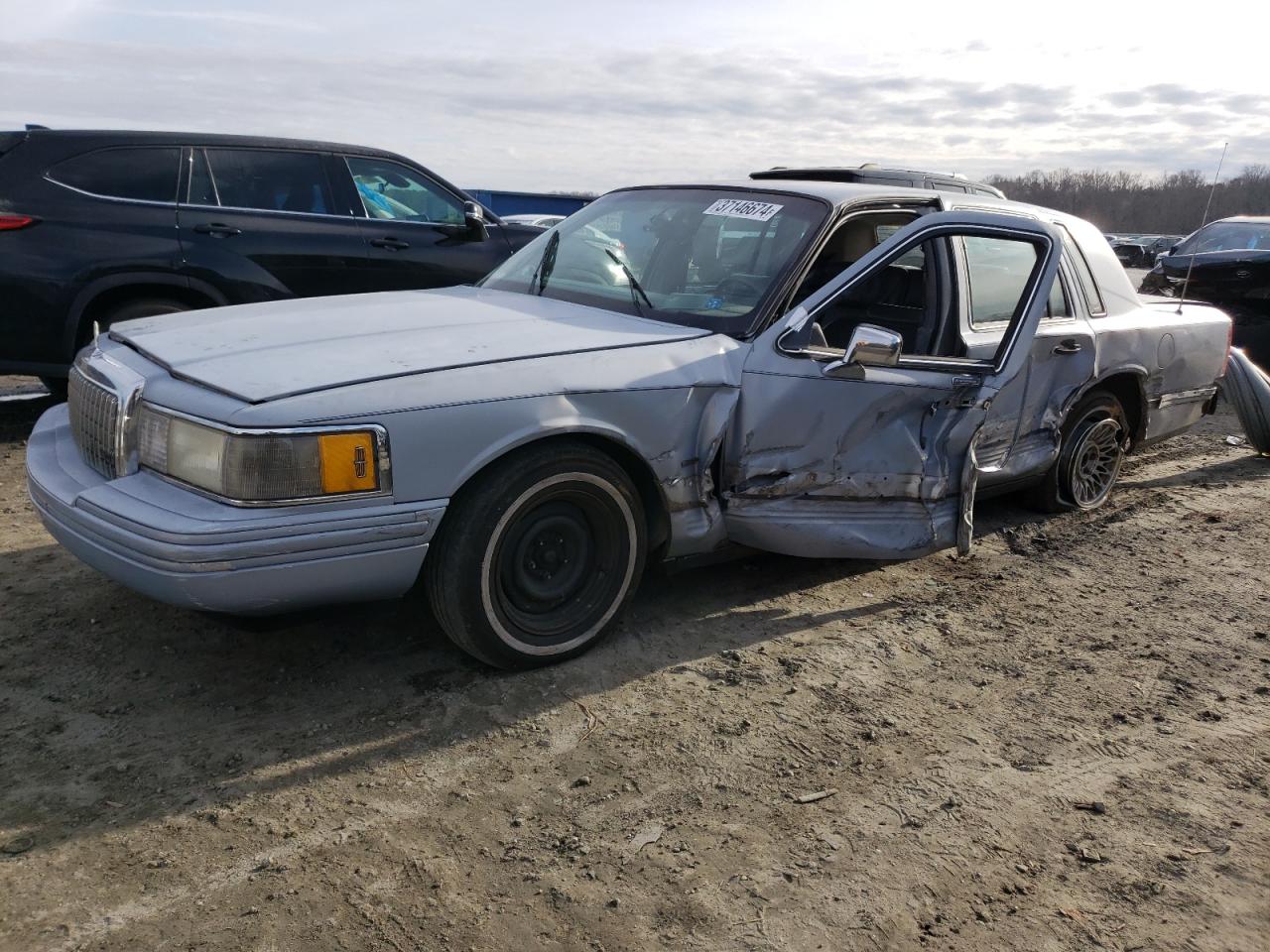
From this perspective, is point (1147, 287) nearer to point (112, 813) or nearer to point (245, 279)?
point (245, 279)

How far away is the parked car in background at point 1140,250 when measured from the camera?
25663 millimetres

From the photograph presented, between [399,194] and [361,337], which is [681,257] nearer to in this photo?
[361,337]

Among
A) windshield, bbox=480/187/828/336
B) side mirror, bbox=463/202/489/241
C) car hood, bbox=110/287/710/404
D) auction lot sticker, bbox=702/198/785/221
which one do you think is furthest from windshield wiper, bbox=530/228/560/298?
side mirror, bbox=463/202/489/241

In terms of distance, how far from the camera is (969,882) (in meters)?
2.52

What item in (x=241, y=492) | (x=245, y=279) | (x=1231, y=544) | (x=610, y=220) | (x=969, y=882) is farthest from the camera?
(x=245, y=279)

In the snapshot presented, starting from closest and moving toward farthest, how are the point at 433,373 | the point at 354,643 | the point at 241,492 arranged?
the point at 241,492
the point at 433,373
the point at 354,643

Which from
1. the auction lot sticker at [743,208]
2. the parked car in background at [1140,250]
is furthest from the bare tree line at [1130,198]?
the auction lot sticker at [743,208]

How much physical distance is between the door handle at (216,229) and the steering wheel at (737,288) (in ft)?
12.7

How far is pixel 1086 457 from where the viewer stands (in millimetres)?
5477

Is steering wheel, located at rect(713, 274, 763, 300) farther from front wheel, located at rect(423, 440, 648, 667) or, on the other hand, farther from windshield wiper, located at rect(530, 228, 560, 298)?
front wheel, located at rect(423, 440, 648, 667)

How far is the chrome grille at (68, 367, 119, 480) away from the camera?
10.4 ft

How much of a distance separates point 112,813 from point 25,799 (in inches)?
9.5

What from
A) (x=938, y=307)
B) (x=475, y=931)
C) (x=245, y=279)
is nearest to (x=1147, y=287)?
(x=938, y=307)

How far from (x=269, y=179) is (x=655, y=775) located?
5.32 meters
